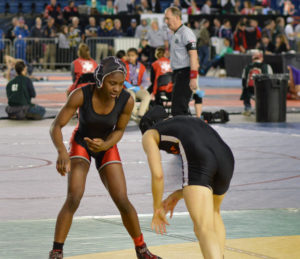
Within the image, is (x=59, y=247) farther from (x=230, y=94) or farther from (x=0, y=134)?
(x=230, y=94)

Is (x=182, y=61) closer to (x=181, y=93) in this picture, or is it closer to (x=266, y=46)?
(x=181, y=93)

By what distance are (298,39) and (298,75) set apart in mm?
12716

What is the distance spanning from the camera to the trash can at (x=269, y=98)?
19.1 metres

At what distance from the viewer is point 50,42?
120 feet

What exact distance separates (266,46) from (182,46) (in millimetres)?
21277

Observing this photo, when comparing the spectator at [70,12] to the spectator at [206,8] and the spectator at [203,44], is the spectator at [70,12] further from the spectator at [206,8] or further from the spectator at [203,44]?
the spectator at [206,8]

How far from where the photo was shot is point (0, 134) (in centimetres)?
1617

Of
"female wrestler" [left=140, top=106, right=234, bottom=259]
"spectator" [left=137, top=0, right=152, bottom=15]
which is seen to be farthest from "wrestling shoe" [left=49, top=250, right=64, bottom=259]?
"spectator" [left=137, top=0, right=152, bottom=15]

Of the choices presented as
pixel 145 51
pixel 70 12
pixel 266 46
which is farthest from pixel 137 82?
pixel 70 12

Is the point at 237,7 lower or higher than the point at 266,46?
higher

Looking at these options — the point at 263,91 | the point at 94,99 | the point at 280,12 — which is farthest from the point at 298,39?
the point at 94,99

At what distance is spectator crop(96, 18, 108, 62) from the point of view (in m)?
36.6

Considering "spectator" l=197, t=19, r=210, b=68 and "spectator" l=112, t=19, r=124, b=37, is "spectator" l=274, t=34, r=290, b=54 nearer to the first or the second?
"spectator" l=197, t=19, r=210, b=68

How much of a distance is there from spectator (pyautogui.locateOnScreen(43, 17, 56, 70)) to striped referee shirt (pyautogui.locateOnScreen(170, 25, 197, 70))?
22823 millimetres
